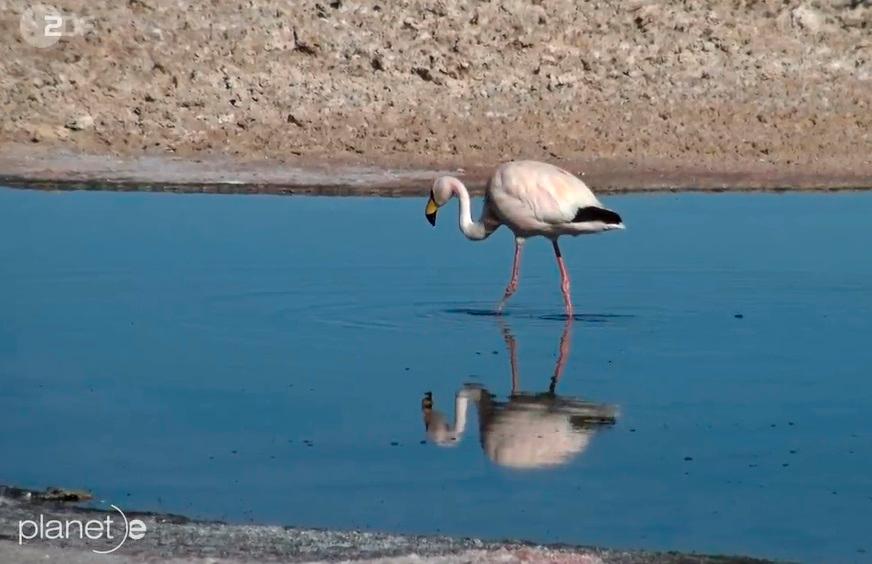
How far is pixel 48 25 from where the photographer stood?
2436 cm

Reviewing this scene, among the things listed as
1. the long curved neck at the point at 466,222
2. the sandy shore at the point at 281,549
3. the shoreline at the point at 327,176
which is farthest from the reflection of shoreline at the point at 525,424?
the shoreline at the point at 327,176

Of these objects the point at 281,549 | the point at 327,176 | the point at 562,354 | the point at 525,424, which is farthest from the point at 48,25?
the point at 281,549

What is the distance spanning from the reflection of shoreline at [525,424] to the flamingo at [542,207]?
261 cm

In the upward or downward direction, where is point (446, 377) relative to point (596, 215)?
downward

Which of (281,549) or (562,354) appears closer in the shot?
(281,549)

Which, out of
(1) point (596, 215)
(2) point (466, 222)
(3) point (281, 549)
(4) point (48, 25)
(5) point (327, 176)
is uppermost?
(4) point (48, 25)

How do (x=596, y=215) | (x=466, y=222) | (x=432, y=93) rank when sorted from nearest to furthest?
(x=596, y=215), (x=466, y=222), (x=432, y=93)

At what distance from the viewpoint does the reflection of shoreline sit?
837 centimetres

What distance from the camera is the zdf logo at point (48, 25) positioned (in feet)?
78.8

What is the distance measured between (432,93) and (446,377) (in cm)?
1384

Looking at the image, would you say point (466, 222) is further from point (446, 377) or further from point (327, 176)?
point (327, 176)

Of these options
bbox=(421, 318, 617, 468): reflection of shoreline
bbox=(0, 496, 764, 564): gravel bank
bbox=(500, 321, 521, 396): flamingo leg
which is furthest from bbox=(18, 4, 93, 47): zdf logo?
bbox=(0, 496, 764, 564): gravel bank

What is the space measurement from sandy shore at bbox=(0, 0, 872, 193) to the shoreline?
0.05 meters

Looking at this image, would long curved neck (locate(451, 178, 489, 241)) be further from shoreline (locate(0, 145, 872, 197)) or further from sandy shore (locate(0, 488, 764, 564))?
sandy shore (locate(0, 488, 764, 564))
